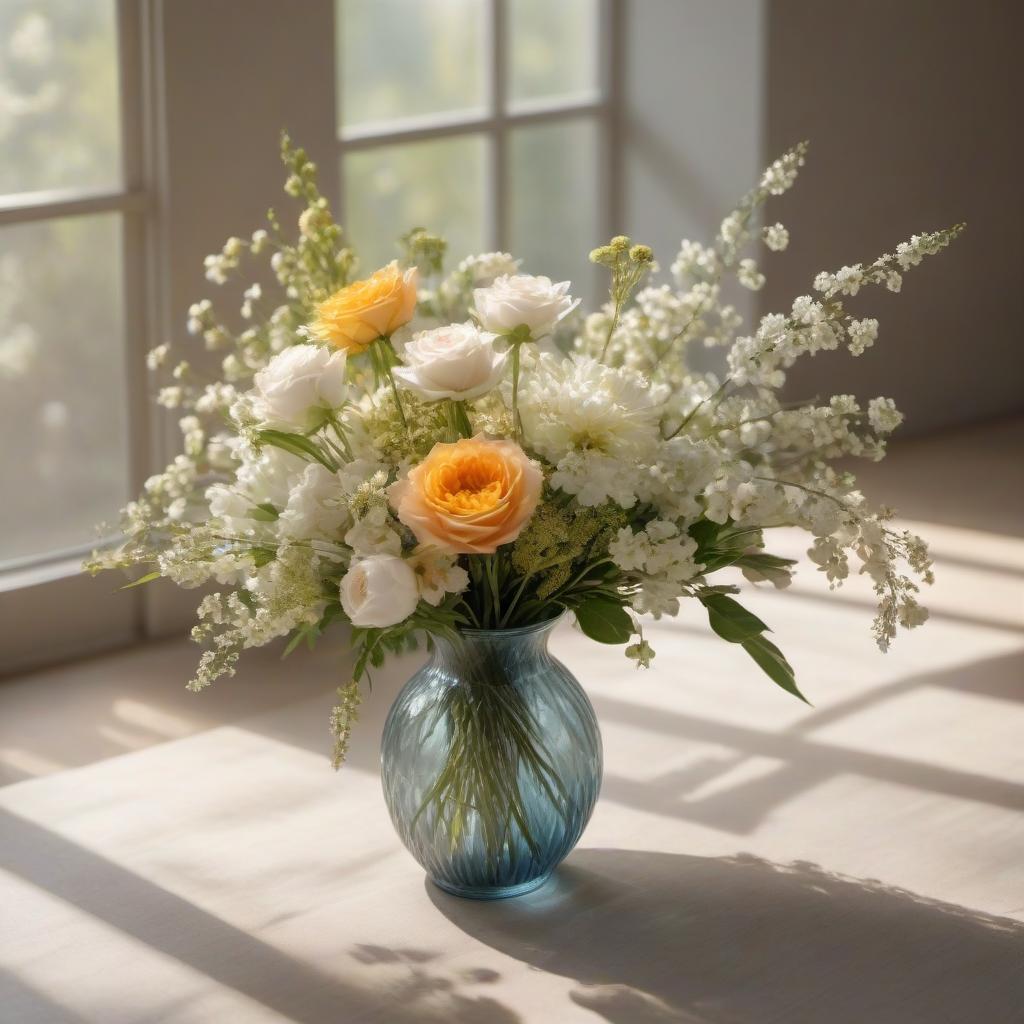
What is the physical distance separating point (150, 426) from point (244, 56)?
59cm

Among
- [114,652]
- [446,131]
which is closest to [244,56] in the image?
[446,131]

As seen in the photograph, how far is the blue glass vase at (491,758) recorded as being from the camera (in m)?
1.66

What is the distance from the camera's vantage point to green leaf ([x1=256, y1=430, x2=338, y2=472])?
1.59m

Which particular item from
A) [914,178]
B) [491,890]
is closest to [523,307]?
[491,890]

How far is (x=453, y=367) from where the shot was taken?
1497 mm

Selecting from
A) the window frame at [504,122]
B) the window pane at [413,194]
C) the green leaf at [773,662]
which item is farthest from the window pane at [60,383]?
the green leaf at [773,662]

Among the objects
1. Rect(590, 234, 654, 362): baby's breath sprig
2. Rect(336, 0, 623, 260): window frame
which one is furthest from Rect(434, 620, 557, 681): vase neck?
Rect(336, 0, 623, 260): window frame

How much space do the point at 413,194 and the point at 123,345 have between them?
76 cm

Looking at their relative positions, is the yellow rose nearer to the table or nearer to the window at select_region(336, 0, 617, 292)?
the table

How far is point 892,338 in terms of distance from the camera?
392cm

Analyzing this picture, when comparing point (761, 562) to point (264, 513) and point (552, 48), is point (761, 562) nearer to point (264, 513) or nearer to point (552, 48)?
point (264, 513)

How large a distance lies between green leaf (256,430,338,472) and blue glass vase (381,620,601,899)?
A: 0.22 meters

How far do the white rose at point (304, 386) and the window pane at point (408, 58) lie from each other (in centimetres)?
161

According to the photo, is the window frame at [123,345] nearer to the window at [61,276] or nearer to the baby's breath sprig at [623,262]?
the window at [61,276]
